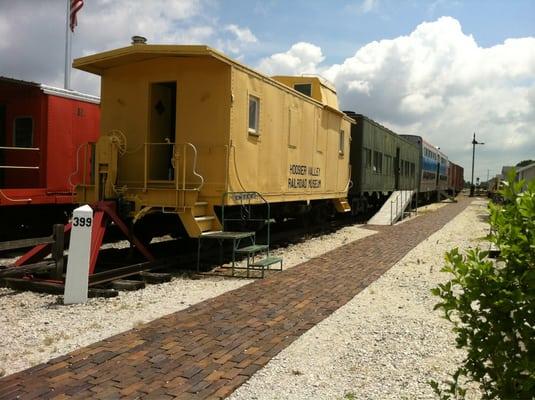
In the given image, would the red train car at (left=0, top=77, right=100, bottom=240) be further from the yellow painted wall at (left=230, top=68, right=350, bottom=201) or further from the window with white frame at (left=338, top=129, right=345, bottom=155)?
the window with white frame at (left=338, top=129, right=345, bottom=155)

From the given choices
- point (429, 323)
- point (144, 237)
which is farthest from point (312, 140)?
point (429, 323)

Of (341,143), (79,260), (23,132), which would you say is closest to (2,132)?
(23,132)

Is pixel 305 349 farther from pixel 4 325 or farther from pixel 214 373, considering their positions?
pixel 4 325

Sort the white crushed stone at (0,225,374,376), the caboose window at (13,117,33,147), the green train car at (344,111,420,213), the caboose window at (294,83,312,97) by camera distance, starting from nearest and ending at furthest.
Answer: the white crushed stone at (0,225,374,376) < the caboose window at (13,117,33,147) < the caboose window at (294,83,312,97) < the green train car at (344,111,420,213)

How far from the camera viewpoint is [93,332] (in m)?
4.93

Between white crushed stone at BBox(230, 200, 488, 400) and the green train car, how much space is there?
10.3 metres

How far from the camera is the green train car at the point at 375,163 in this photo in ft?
55.2

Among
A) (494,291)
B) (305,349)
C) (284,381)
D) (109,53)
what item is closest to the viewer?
(494,291)

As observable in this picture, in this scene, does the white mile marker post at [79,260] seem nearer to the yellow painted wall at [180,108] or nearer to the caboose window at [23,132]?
the yellow painted wall at [180,108]

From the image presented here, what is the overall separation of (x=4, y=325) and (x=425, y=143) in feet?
91.9

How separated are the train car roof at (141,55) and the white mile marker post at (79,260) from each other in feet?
9.84

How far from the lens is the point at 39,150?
9.66 metres

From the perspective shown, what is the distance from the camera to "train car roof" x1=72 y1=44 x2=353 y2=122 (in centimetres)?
780

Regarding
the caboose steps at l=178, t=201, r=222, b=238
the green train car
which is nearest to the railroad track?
the caboose steps at l=178, t=201, r=222, b=238
